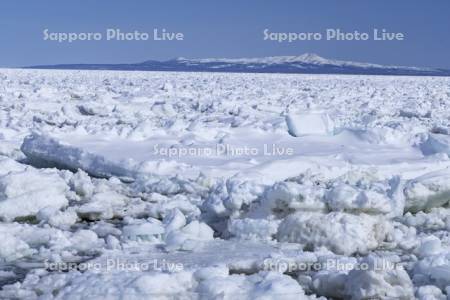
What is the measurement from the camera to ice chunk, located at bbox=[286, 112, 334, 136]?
8.02 metres

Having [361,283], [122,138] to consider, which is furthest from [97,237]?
[122,138]

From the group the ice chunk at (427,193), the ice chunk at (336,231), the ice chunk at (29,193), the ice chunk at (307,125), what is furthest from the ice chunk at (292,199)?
the ice chunk at (307,125)

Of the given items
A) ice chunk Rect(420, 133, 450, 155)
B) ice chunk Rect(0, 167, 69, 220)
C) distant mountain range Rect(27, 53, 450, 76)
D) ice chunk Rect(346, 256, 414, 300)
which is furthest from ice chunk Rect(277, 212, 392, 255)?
distant mountain range Rect(27, 53, 450, 76)

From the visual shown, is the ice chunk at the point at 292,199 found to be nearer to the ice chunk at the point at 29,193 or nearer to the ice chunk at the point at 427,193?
the ice chunk at the point at 427,193

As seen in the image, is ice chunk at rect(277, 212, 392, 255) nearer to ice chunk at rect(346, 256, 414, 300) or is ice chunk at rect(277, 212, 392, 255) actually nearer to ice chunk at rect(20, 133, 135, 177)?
ice chunk at rect(346, 256, 414, 300)

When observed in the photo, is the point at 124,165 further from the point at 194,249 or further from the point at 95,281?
the point at 95,281

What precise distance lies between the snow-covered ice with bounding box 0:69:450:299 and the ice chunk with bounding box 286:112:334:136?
2 centimetres

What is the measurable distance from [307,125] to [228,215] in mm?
3584

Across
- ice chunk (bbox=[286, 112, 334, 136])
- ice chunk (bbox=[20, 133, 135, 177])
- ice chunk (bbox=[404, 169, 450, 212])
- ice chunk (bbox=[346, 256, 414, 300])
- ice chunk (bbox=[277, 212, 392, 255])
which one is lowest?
ice chunk (bbox=[346, 256, 414, 300])

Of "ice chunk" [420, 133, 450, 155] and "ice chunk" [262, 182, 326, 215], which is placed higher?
"ice chunk" [420, 133, 450, 155]

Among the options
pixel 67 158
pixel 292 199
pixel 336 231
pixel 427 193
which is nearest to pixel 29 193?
pixel 67 158

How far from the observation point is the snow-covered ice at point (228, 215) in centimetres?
324

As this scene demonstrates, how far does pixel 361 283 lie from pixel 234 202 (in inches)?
61.0

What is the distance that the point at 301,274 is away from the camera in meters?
3.56
